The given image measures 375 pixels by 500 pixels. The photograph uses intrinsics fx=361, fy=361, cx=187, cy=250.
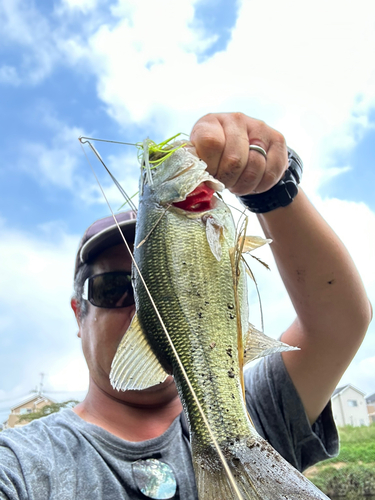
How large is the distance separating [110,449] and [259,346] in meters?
0.91

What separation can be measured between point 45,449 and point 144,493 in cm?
47

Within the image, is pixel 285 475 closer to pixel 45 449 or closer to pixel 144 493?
pixel 144 493

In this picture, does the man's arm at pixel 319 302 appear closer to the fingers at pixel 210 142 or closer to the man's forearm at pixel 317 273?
the man's forearm at pixel 317 273

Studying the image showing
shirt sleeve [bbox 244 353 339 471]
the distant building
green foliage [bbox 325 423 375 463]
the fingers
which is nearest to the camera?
the fingers

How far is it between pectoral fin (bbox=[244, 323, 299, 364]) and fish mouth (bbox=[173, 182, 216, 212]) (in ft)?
1.67

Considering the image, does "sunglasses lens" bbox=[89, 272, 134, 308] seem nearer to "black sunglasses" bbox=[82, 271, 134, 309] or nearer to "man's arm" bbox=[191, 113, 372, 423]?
"black sunglasses" bbox=[82, 271, 134, 309]

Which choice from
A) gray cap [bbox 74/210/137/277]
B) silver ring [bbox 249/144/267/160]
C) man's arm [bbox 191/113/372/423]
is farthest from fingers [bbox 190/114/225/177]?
gray cap [bbox 74/210/137/277]

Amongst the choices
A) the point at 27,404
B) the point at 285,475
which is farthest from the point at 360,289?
the point at 27,404

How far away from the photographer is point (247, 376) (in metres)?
2.39

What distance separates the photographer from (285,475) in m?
0.88

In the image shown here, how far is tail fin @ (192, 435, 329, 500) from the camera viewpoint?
2.74 feet

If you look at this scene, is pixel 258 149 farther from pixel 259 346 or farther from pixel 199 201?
pixel 259 346

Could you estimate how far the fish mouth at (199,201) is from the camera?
1.43 metres

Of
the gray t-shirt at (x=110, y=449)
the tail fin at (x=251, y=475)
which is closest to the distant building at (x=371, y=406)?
the gray t-shirt at (x=110, y=449)
